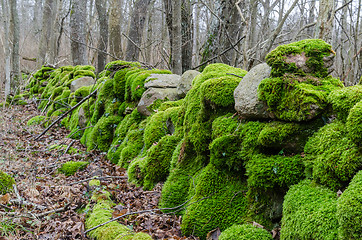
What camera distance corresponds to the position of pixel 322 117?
9.14ft

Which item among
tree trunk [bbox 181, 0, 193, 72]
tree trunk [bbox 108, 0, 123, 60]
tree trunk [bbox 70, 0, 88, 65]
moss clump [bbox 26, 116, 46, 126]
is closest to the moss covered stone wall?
tree trunk [bbox 181, 0, 193, 72]

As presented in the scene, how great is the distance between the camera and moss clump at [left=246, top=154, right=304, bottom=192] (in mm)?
2736

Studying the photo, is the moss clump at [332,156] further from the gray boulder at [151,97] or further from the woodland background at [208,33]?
the gray boulder at [151,97]

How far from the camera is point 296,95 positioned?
113 inches

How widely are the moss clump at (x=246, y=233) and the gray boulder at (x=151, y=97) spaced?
3.75m

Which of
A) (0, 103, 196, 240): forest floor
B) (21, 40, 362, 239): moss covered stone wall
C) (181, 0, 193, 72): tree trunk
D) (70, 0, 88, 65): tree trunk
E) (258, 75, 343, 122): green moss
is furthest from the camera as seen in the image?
(70, 0, 88, 65): tree trunk

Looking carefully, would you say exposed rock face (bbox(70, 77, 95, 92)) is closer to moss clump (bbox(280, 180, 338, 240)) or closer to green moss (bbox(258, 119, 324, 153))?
green moss (bbox(258, 119, 324, 153))

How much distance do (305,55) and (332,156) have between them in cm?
134

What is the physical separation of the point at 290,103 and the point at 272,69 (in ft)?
1.69

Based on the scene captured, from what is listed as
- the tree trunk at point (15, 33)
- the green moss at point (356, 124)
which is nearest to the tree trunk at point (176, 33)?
the green moss at point (356, 124)

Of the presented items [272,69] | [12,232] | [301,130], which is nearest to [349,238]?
[301,130]

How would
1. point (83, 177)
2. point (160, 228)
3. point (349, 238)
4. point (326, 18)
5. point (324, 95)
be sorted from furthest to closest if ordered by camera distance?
point (83, 177)
point (326, 18)
point (160, 228)
point (324, 95)
point (349, 238)

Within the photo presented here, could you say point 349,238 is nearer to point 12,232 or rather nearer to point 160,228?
point 160,228

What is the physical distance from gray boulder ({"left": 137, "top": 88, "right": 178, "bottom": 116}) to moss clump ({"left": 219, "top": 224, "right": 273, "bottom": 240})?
3.75m
